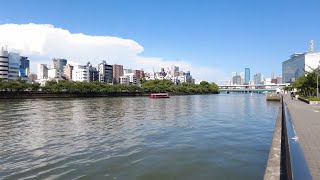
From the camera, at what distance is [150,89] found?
174m

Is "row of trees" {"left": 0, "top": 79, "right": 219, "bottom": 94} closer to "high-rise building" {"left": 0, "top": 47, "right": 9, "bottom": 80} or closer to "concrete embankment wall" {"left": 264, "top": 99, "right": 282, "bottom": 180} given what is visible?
"high-rise building" {"left": 0, "top": 47, "right": 9, "bottom": 80}

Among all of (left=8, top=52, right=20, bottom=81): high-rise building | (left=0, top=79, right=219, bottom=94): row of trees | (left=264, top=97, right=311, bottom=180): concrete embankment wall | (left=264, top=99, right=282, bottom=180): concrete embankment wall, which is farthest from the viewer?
(left=8, top=52, right=20, bottom=81): high-rise building

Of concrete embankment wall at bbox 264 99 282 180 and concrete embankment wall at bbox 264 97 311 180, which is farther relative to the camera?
concrete embankment wall at bbox 264 99 282 180

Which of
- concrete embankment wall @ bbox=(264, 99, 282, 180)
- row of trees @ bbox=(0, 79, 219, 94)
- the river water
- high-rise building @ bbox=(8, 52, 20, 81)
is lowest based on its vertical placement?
the river water

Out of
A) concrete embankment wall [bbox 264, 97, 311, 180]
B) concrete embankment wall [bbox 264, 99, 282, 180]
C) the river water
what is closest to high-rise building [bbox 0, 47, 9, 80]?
the river water

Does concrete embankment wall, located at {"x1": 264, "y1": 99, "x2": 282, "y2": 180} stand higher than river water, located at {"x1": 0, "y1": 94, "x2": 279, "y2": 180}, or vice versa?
concrete embankment wall, located at {"x1": 264, "y1": 99, "x2": 282, "y2": 180}

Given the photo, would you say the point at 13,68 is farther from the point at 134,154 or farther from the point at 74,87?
the point at 134,154

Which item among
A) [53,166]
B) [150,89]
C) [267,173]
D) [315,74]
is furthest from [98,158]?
[150,89]

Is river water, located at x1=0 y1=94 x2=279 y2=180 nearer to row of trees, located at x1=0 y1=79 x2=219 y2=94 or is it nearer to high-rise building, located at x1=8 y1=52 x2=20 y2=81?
row of trees, located at x1=0 y1=79 x2=219 y2=94

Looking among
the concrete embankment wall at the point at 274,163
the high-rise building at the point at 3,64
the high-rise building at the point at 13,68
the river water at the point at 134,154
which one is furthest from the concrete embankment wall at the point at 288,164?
the high-rise building at the point at 13,68

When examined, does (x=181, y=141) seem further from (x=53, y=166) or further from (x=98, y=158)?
(x=53, y=166)

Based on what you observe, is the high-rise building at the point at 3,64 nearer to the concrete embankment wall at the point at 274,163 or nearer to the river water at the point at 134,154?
the river water at the point at 134,154

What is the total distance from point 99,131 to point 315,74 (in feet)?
222

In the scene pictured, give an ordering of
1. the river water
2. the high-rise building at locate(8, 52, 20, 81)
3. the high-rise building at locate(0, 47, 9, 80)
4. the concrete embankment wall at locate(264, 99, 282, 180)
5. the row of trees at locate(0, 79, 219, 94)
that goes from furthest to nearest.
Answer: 1. the high-rise building at locate(8, 52, 20, 81)
2. the high-rise building at locate(0, 47, 9, 80)
3. the row of trees at locate(0, 79, 219, 94)
4. the river water
5. the concrete embankment wall at locate(264, 99, 282, 180)
